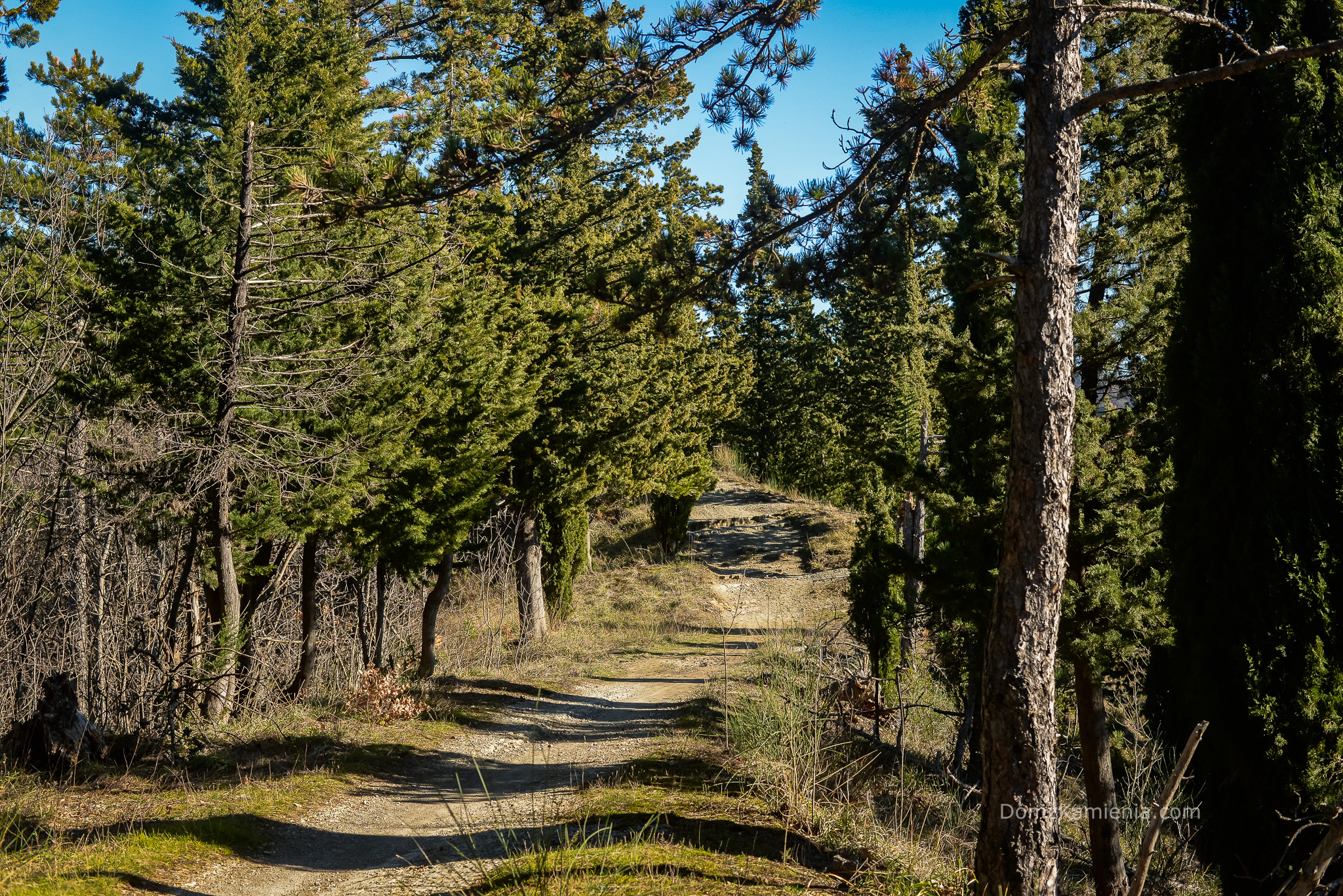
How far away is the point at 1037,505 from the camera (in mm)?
3867

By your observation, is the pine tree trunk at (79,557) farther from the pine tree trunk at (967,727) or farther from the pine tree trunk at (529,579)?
the pine tree trunk at (967,727)

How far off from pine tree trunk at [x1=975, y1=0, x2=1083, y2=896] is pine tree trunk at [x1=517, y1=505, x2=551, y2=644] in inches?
517

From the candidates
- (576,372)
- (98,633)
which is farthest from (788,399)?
(98,633)

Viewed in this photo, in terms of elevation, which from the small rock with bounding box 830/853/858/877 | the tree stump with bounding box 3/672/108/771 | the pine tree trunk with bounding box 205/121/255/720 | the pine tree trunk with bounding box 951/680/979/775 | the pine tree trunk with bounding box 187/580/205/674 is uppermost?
the pine tree trunk with bounding box 205/121/255/720

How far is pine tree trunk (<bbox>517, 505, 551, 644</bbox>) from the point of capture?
16359 mm

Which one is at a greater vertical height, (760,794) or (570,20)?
(570,20)

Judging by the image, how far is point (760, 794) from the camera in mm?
5727

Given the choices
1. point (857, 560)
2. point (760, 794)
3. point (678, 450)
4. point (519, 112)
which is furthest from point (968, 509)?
point (678, 450)

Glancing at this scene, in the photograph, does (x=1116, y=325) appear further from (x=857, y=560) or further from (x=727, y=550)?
(x=727, y=550)

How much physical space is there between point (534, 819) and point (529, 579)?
37.0 ft

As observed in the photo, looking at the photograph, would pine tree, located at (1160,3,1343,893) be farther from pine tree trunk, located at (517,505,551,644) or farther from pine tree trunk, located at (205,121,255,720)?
pine tree trunk, located at (517,505,551,644)

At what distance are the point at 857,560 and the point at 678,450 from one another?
12.2 metres

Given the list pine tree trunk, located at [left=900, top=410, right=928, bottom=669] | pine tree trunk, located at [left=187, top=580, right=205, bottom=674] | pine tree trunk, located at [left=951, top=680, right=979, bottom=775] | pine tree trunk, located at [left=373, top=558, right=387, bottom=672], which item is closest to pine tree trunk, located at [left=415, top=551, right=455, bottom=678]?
pine tree trunk, located at [left=373, top=558, right=387, bottom=672]

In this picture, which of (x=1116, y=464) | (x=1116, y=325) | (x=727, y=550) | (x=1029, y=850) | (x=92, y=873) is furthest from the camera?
(x=727, y=550)
